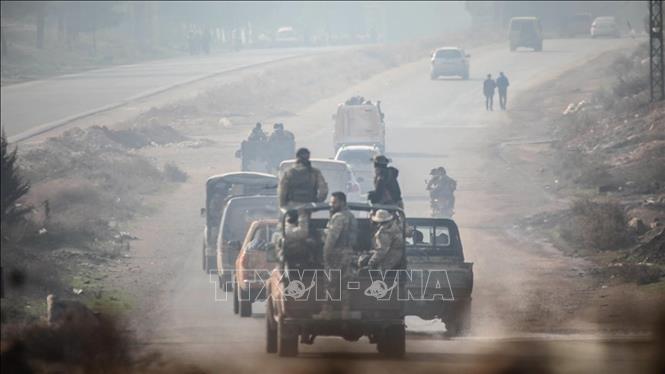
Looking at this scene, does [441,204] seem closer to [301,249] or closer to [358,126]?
[358,126]

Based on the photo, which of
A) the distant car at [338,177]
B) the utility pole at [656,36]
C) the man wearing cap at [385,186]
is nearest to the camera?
the man wearing cap at [385,186]

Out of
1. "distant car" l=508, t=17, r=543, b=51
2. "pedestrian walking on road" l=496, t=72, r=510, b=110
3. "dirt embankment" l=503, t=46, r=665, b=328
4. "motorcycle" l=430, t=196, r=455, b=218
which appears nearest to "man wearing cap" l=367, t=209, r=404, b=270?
"dirt embankment" l=503, t=46, r=665, b=328

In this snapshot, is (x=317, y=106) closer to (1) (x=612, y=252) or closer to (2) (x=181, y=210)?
(2) (x=181, y=210)

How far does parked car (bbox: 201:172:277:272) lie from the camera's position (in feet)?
86.1

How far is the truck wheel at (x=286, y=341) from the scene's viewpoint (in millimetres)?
16214

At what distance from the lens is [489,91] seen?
62625 millimetres

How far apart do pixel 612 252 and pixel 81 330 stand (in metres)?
14.8

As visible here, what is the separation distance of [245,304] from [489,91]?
4283 centimetres

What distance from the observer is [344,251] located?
16.2 metres

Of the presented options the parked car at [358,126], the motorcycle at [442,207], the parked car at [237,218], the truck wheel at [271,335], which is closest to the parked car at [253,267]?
the parked car at [237,218]

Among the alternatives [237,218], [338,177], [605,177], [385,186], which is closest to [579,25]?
[605,177]

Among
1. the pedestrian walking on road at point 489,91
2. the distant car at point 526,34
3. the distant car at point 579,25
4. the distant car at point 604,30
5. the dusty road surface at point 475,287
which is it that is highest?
the distant car at point 579,25

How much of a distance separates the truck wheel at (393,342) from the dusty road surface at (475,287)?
200 mm

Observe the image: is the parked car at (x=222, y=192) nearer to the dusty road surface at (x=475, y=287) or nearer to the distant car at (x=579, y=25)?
the dusty road surface at (x=475, y=287)
